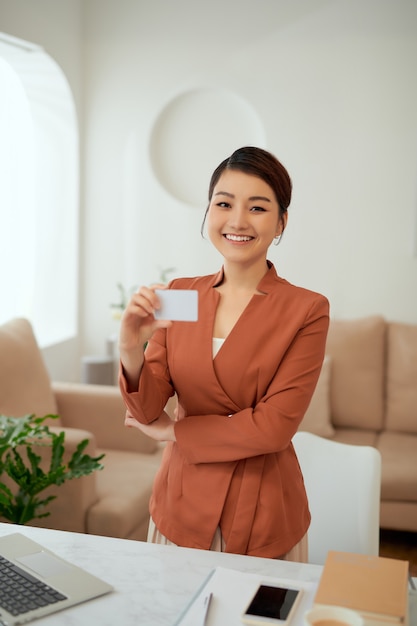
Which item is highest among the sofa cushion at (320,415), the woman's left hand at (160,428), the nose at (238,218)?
the nose at (238,218)

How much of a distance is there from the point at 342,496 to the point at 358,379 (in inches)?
80.4

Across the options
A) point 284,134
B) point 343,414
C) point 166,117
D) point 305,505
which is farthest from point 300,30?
point 305,505

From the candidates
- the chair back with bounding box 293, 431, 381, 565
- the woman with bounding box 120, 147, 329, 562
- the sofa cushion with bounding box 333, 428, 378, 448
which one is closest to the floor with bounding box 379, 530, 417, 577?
the sofa cushion with bounding box 333, 428, 378, 448

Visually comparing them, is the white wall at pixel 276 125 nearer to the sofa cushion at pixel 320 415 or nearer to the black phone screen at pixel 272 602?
the sofa cushion at pixel 320 415

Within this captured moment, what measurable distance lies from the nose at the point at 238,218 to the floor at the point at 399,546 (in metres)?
2.14

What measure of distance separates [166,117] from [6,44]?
1057 mm

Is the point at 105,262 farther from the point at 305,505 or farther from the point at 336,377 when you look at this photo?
the point at 305,505

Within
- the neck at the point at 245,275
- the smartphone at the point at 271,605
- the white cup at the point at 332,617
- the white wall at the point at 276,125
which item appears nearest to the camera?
the white cup at the point at 332,617

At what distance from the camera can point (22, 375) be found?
3170mm

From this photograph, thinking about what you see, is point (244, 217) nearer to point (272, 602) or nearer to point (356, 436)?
point (272, 602)

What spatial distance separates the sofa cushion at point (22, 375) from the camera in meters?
3.05

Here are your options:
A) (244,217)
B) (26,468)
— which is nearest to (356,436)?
(26,468)

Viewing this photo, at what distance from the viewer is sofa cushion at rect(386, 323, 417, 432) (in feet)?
12.6

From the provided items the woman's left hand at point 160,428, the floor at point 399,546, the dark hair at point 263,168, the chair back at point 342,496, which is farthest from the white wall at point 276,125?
the woman's left hand at point 160,428
